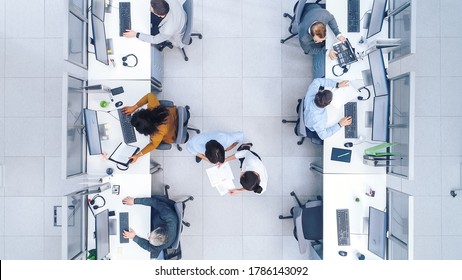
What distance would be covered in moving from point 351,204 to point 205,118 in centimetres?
202

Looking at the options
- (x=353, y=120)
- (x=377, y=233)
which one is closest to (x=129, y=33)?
(x=353, y=120)

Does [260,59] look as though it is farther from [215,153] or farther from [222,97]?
[215,153]

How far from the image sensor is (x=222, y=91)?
375cm

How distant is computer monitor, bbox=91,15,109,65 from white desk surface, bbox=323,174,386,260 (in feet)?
8.74

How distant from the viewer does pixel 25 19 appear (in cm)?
371

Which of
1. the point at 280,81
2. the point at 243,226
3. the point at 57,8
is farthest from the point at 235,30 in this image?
the point at 243,226

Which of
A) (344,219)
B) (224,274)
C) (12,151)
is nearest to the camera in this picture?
(224,274)

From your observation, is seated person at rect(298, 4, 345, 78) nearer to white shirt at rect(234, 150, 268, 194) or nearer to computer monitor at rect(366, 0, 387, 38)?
computer monitor at rect(366, 0, 387, 38)

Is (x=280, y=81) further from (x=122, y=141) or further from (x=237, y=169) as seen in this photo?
(x=122, y=141)

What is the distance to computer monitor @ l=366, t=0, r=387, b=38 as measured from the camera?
9.34 ft

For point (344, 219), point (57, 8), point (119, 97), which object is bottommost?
point (344, 219)

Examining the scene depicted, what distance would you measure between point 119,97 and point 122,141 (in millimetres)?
479

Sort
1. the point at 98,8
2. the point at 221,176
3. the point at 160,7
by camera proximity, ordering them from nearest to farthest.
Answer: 1. the point at 160,7
2. the point at 98,8
3. the point at 221,176

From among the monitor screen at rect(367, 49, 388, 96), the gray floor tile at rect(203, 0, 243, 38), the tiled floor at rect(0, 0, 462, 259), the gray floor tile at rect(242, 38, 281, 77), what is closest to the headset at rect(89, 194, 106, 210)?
the tiled floor at rect(0, 0, 462, 259)
